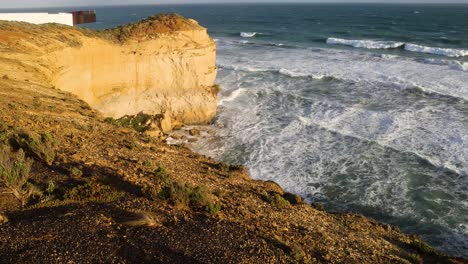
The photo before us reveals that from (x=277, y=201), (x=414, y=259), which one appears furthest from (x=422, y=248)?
(x=277, y=201)

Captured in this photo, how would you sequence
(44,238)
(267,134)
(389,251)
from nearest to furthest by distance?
1. (44,238)
2. (389,251)
3. (267,134)

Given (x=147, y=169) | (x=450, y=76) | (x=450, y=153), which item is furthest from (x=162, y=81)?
(x=450, y=76)

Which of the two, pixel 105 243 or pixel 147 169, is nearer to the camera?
pixel 105 243

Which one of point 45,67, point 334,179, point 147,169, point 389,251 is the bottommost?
point 334,179

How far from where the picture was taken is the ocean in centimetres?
1574

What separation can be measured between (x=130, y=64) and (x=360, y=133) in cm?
1305

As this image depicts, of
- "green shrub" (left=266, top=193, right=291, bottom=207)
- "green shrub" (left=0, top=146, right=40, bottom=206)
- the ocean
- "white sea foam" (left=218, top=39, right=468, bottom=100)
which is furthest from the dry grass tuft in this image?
"white sea foam" (left=218, top=39, right=468, bottom=100)

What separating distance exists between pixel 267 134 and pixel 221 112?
16.1 ft

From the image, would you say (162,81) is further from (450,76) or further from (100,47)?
(450,76)

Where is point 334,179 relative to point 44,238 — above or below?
below

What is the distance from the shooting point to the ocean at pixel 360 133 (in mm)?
15742

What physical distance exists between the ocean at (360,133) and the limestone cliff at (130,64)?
285 cm

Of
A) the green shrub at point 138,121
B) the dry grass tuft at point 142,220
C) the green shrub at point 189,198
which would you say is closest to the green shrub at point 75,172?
the green shrub at point 189,198

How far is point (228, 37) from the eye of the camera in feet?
211
